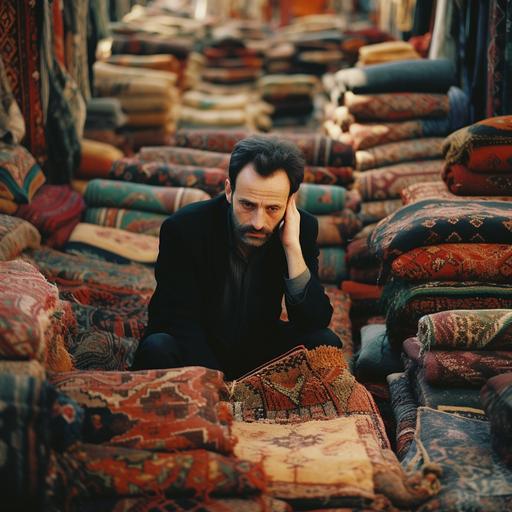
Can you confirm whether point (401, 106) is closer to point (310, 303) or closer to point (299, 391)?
point (310, 303)

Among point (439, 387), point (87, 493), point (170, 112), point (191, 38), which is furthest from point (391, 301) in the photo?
point (191, 38)

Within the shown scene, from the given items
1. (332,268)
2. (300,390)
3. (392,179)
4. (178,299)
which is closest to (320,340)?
(300,390)

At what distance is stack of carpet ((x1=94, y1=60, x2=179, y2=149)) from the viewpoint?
6766mm

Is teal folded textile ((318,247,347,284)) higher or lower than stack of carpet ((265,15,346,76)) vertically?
lower

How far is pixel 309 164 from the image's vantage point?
4.73 meters

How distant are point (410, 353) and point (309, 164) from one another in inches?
85.7

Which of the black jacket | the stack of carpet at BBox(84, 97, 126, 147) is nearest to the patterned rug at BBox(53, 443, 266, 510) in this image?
the black jacket

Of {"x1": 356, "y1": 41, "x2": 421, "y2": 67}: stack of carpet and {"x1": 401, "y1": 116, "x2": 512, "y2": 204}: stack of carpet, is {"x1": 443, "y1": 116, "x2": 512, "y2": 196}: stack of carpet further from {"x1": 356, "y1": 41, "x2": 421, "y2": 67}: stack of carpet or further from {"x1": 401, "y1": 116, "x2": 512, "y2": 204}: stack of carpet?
{"x1": 356, "y1": 41, "x2": 421, "y2": 67}: stack of carpet

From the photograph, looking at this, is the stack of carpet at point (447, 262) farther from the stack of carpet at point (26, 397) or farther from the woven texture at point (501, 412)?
the stack of carpet at point (26, 397)

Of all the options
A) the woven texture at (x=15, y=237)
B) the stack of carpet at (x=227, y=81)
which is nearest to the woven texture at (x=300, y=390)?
the woven texture at (x=15, y=237)

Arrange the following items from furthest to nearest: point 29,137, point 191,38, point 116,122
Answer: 1. point 191,38
2. point 116,122
3. point 29,137

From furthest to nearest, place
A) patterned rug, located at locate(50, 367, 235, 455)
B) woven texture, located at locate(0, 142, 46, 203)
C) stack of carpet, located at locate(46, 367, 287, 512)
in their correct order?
woven texture, located at locate(0, 142, 46, 203), patterned rug, located at locate(50, 367, 235, 455), stack of carpet, located at locate(46, 367, 287, 512)

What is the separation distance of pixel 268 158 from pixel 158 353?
74 centimetres

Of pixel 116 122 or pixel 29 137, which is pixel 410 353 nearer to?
pixel 29 137
